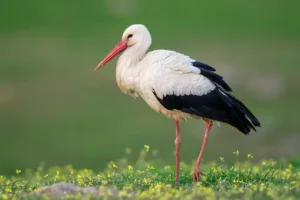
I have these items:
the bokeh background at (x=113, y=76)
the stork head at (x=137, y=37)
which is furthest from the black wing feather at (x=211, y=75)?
the bokeh background at (x=113, y=76)

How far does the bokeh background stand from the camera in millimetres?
18094

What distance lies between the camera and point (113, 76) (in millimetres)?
22906

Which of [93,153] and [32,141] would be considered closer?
[93,153]

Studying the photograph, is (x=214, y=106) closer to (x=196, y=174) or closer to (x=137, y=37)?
(x=196, y=174)

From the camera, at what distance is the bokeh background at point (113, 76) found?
1809 centimetres

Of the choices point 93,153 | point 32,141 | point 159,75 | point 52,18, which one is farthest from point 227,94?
point 52,18

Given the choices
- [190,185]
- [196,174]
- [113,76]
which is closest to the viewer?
[190,185]

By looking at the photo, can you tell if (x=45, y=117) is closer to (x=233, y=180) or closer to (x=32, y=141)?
(x=32, y=141)

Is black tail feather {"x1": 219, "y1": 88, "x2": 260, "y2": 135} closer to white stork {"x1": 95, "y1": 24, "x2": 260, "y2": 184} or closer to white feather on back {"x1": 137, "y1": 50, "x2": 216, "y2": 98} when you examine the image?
white stork {"x1": 95, "y1": 24, "x2": 260, "y2": 184}

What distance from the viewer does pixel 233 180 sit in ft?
30.0

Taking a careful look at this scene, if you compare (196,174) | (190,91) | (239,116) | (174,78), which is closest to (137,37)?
(174,78)

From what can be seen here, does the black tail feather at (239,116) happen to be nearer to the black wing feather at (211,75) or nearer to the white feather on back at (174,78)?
the black wing feather at (211,75)

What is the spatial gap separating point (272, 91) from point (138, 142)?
14.8 feet

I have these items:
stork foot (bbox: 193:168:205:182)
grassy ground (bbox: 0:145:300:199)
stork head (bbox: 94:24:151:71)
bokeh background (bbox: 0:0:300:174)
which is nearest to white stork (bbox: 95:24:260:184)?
stork foot (bbox: 193:168:205:182)
